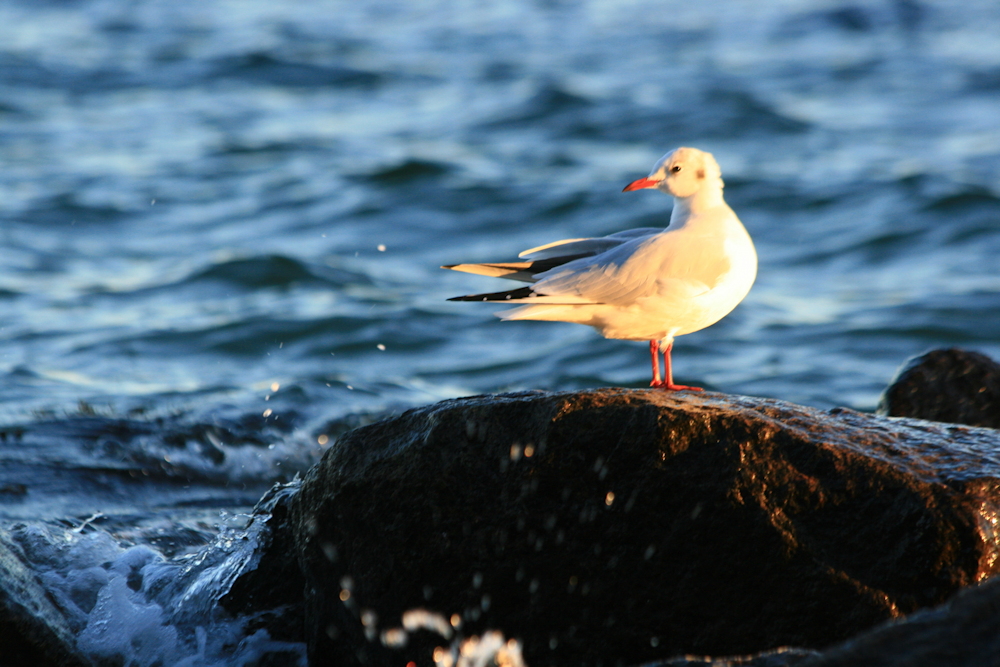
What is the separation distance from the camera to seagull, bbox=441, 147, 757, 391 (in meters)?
3.90

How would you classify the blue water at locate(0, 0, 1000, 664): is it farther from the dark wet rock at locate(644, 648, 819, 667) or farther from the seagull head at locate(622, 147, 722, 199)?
the dark wet rock at locate(644, 648, 819, 667)

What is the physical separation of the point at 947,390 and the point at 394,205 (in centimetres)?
783

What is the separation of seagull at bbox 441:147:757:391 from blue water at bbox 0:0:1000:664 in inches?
96.8

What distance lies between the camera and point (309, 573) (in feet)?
12.7

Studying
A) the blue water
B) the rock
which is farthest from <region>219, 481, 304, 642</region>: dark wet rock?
the blue water

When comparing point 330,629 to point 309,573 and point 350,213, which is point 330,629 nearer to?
point 309,573


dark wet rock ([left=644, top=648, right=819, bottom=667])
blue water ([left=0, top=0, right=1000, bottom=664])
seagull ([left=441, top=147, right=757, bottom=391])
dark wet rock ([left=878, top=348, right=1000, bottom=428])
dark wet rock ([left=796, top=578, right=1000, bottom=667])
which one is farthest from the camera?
blue water ([left=0, top=0, right=1000, bottom=664])

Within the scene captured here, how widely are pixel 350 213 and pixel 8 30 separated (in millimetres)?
9834

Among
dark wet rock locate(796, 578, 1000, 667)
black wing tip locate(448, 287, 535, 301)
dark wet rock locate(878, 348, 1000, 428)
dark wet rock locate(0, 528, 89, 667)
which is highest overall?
black wing tip locate(448, 287, 535, 301)

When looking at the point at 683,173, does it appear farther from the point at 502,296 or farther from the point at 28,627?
the point at 28,627

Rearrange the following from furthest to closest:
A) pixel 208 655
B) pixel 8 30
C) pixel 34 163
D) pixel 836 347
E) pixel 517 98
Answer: pixel 8 30 → pixel 517 98 → pixel 34 163 → pixel 836 347 → pixel 208 655

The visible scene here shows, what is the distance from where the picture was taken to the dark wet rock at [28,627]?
12.6 feet

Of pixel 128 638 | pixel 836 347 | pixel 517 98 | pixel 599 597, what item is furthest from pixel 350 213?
pixel 599 597

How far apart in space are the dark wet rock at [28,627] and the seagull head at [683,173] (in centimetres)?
279
